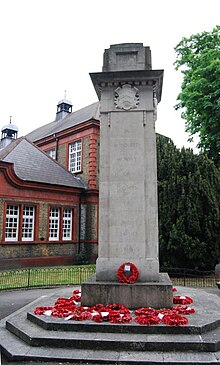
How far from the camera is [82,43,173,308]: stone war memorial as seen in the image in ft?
23.4

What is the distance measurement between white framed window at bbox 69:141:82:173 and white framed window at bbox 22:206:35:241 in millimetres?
7400

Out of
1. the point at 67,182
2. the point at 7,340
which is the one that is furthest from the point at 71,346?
the point at 67,182

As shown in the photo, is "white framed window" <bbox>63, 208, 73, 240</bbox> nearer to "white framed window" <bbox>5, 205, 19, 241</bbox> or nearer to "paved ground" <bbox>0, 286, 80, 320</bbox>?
"white framed window" <bbox>5, 205, 19, 241</bbox>

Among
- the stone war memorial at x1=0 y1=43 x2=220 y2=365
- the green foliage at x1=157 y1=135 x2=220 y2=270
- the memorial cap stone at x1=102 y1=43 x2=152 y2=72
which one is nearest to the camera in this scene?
the stone war memorial at x1=0 y1=43 x2=220 y2=365

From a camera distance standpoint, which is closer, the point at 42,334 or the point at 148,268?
the point at 42,334

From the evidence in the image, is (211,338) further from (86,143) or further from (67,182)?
(86,143)

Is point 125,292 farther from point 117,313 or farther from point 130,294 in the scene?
point 117,313

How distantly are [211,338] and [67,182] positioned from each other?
18.3 m

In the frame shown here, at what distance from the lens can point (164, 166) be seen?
1681cm

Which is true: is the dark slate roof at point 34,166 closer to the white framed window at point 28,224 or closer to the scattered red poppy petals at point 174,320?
the white framed window at point 28,224

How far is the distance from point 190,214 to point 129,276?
27.2 ft

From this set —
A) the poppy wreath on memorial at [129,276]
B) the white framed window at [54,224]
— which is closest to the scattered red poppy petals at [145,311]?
the poppy wreath on memorial at [129,276]

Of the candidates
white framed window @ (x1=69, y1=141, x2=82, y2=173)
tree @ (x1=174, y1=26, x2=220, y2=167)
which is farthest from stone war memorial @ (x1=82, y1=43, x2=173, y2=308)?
white framed window @ (x1=69, y1=141, x2=82, y2=173)

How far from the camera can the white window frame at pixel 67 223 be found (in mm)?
22438
